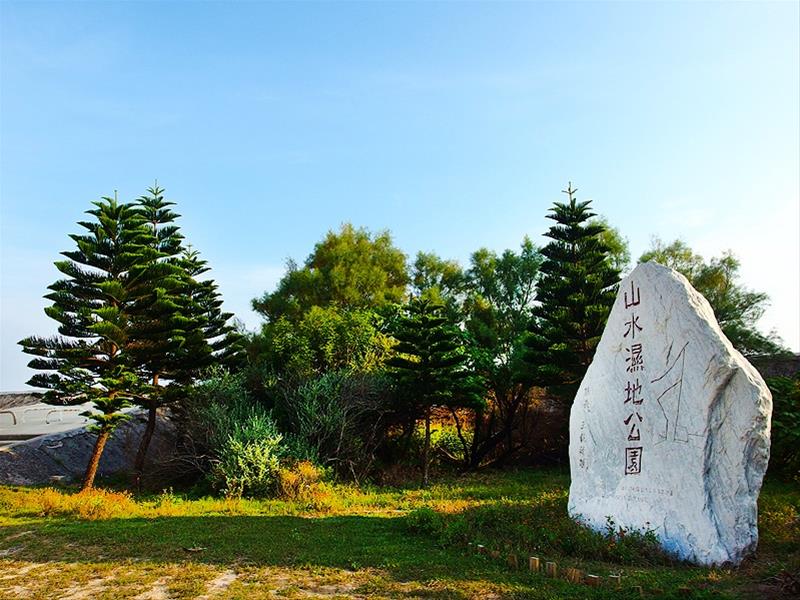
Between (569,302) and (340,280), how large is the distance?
8479mm

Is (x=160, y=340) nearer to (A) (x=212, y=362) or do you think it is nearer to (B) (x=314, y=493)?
(A) (x=212, y=362)

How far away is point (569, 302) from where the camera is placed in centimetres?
1297

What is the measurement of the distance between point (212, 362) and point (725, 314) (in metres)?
13.4

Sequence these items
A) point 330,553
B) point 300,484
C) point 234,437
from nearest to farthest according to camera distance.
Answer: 1. point 330,553
2. point 300,484
3. point 234,437

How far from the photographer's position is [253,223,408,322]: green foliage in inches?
766

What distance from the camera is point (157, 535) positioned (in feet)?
21.6

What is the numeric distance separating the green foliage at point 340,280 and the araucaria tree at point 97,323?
7143mm

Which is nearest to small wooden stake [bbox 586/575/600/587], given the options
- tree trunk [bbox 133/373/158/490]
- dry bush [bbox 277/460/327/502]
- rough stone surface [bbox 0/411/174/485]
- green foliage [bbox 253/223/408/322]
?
dry bush [bbox 277/460/327/502]

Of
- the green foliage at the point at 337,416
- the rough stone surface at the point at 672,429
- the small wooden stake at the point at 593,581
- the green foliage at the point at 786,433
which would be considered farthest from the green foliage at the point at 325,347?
the small wooden stake at the point at 593,581

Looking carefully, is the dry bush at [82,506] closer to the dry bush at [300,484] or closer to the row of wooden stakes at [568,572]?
the dry bush at [300,484]

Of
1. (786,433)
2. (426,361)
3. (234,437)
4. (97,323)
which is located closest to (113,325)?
(97,323)

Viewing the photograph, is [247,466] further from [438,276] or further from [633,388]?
[438,276]

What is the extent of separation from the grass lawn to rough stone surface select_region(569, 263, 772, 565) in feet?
1.32

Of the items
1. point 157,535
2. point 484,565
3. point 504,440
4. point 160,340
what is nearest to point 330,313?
point 160,340
